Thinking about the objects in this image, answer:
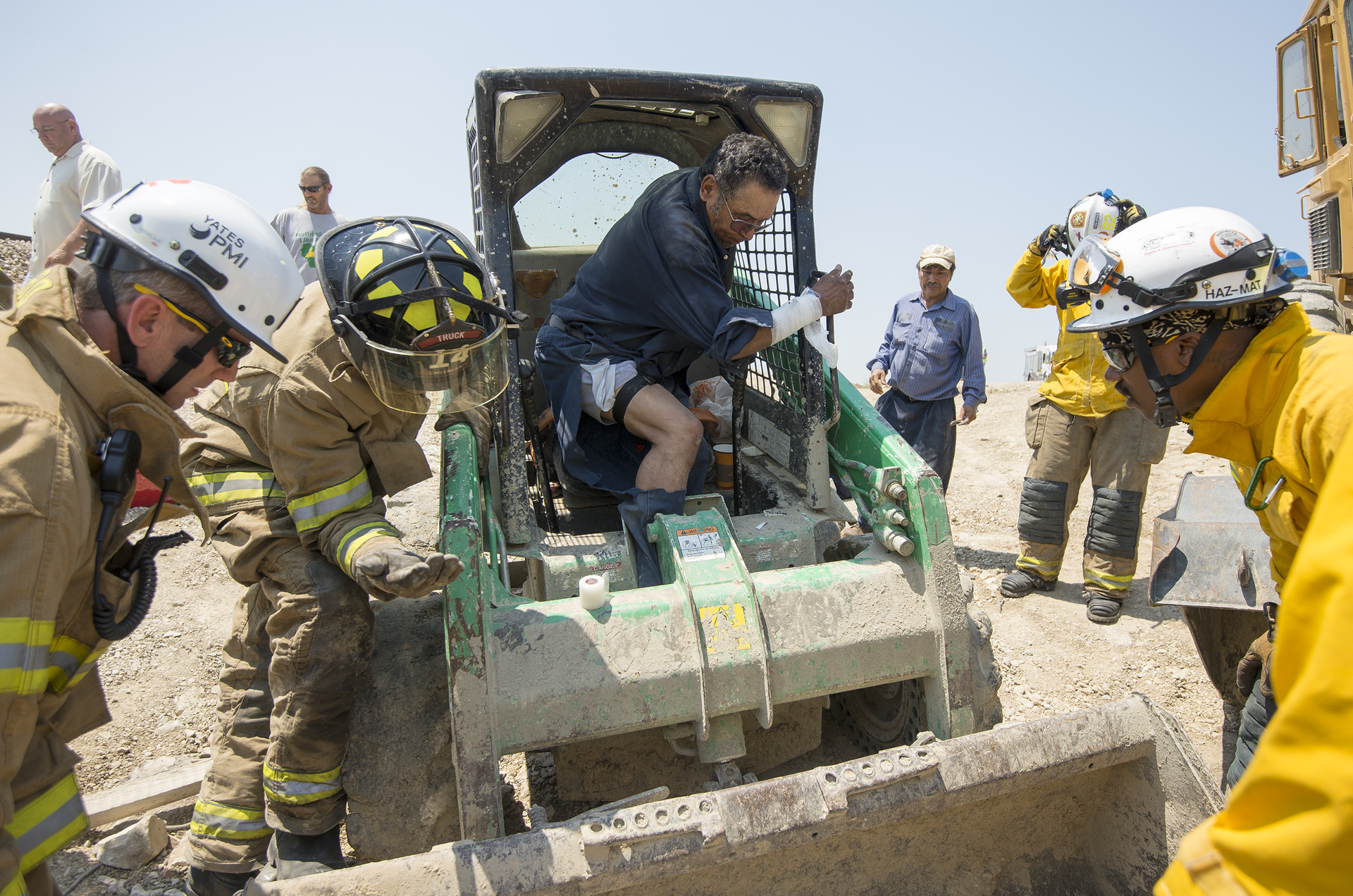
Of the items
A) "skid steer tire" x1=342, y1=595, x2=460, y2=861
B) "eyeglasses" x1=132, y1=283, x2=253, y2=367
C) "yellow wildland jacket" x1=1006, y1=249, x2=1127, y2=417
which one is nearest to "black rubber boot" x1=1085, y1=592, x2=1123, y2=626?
"yellow wildland jacket" x1=1006, y1=249, x2=1127, y2=417

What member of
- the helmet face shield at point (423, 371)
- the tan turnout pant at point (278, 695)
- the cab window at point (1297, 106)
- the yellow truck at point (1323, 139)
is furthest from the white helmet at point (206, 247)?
the cab window at point (1297, 106)

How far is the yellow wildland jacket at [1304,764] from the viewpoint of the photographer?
87 cm

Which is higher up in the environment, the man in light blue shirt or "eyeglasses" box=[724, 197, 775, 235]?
"eyeglasses" box=[724, 197, 775, 235]

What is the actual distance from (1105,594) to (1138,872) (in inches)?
108

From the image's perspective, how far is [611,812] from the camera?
1.99m

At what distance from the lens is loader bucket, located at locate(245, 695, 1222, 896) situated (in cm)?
187

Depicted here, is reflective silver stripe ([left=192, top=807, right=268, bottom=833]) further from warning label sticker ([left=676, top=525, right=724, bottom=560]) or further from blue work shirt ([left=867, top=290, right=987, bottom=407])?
blue work shirt ([left=867, top=290, right=987, bottom=407])

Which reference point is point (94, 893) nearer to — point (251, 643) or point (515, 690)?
point (251, 643)

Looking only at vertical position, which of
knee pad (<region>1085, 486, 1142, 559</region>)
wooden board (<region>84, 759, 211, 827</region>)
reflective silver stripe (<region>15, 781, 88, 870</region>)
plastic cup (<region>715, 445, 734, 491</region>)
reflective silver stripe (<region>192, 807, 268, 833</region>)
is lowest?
wooden board (<region>84, 759, 211, 827</region>)

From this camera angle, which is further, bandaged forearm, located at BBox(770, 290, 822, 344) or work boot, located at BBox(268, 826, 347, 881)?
bandaged forearm, located at BBox(770, 290, 822, 344)

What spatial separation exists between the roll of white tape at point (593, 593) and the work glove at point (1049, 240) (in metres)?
3.47

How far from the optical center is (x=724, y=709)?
7.82 feet

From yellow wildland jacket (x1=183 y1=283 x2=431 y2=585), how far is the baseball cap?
158 inches

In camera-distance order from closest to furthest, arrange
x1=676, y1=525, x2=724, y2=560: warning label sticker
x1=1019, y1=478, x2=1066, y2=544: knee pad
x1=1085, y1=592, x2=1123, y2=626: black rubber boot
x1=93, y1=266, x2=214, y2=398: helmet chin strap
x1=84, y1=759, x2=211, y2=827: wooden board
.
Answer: x1=93, y1=266, x2=214, y2=398: helmet chin strap
x1=676, y1=525, x2=724, y2=560: warning label sticker
x1=84, y1=759, x2=211, y2=827: wooden board
x1=1085, y1=592, x2=1123, y2=626: black rubber boot
x1=1019, y1=478, x2=1066, y2=544: knee pad
